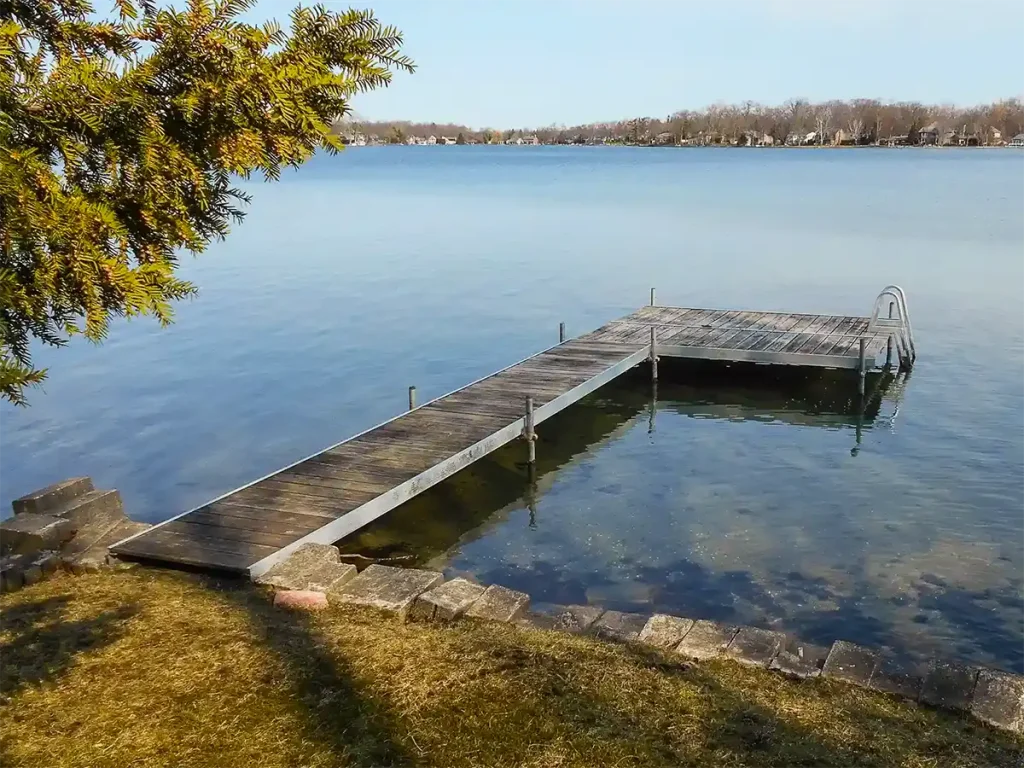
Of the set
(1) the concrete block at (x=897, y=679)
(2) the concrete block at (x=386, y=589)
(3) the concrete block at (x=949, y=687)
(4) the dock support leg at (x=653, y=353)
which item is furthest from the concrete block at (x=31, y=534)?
(4) the dock support leg at (x=653, y=353)

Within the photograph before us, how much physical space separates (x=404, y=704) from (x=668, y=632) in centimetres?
211

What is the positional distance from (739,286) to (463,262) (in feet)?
39.3

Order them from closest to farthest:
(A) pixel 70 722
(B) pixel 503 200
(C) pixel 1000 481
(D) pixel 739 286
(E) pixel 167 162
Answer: (E) pixel 167 162
(A) pixel 70 722
(C) pixel 1000 481
(D) pixel 739 286
(B) pixel 503 200

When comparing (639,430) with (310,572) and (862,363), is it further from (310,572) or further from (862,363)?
(310,572)

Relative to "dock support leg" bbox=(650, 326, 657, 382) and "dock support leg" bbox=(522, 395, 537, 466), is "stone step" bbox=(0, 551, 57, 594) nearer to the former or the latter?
"dock support leg" bbox=(522, 395, 537, 466)

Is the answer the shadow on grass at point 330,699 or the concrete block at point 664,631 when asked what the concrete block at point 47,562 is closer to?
the shadow on grass at point 330,699

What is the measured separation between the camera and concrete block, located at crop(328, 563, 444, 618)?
6715 millimetres

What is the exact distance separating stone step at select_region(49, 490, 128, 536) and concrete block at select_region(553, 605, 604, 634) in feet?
15.4

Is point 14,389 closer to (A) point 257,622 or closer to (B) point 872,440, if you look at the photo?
(A) point 257,622

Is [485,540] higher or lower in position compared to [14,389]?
lower

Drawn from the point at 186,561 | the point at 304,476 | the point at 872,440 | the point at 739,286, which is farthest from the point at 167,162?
the point at 739,286

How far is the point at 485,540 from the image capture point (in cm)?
1105

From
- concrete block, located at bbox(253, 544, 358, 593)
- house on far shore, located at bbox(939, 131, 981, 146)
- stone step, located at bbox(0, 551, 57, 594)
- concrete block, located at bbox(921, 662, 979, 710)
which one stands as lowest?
house on far shore, located at bbox(939, 131, 981, 146)

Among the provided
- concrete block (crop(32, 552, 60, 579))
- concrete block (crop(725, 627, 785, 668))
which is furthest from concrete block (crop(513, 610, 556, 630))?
concrete block (crop(32, 552, 60, 579))
